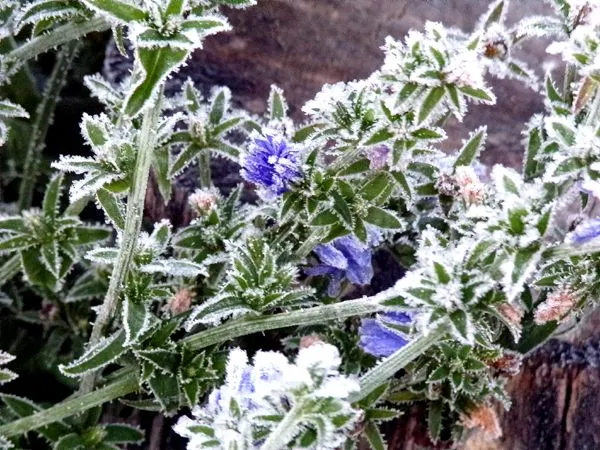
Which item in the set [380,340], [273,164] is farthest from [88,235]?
[380,340]

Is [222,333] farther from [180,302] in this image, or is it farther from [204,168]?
[204,168]

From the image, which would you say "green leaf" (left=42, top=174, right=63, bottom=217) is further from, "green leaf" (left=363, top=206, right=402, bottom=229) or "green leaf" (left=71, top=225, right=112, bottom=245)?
"green leaf" (left=363, top=206, right=402, bottom=229)

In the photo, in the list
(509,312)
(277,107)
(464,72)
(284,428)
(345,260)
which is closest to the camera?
(284,428)

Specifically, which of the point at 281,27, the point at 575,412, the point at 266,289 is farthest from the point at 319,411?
the point at 281,27

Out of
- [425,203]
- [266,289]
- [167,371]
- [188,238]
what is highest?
[425,203]

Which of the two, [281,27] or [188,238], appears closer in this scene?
[188,238]

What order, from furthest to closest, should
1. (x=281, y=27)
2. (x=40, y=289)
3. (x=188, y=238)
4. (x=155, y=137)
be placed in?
(x=281, y=27) → (x=40, y=289) → (x=188, y=238) → (x=155, y=137)

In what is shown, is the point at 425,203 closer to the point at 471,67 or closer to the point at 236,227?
the point at 236,227

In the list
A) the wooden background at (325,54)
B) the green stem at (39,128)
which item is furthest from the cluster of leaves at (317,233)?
the wooden background at (325,54)
